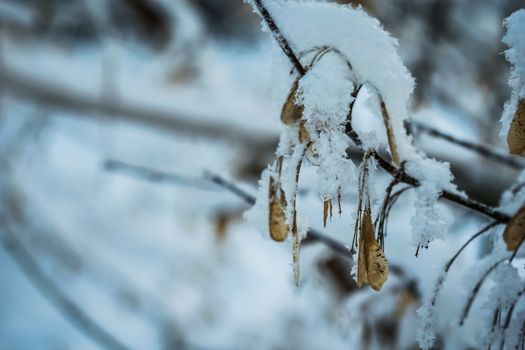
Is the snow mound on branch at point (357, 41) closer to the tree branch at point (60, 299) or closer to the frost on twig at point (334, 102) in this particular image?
the frost on twig at point (334, 102)

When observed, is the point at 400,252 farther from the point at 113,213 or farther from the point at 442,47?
the point at 113,213

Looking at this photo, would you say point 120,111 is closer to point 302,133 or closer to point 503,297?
point 302,133

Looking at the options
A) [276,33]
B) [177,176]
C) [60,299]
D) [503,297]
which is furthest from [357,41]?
[60,299]

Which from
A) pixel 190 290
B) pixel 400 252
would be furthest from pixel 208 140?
pixel 190 290

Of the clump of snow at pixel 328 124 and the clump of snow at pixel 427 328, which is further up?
the clump of snow at pixel 328 124

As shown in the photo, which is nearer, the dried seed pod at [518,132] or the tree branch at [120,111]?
the dried seed pod at [518,132]

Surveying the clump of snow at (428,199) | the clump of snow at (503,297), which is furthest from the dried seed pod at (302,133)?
the clump of snow at (503,297)

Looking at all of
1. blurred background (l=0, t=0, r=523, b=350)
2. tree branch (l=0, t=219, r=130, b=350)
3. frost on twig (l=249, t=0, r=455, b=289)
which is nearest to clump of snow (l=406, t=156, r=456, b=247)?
frost on twig (l=249, t=0, r=455, b=289)

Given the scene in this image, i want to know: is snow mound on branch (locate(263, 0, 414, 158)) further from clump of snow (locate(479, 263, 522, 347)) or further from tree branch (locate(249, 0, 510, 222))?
clump of snow (locate(479, 263, 522, 347))
